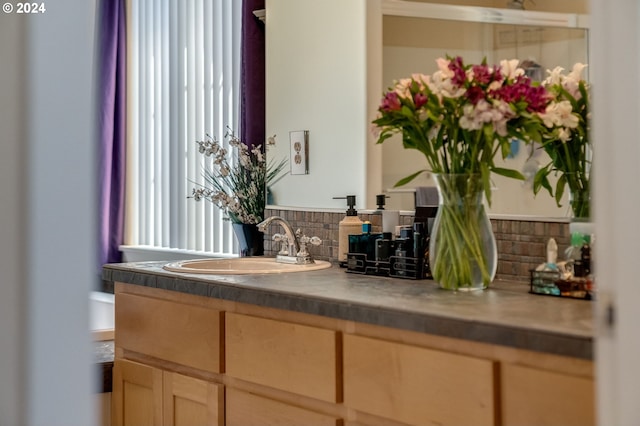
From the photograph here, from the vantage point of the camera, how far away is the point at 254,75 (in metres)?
3.18

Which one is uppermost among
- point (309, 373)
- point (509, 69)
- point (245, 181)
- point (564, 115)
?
point (509, 69)

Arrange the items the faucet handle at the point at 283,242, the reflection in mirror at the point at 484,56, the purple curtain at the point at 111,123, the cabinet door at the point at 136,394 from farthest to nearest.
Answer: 1. the purple curtain at the point at 111,123
2. the faucet handle at the point at 283,242
3. the cabinet door at the point at 136,394
4. the reflection in mirror at the point at 484,56

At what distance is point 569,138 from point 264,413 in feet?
3.36

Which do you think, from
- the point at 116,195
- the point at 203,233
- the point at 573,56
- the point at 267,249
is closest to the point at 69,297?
the point at 573,56

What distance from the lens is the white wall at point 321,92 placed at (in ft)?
8.51

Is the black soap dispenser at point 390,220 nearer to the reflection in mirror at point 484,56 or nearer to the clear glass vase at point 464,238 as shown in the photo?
the reflection in mirror at point 484,56

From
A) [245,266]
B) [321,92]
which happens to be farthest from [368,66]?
[245,266]

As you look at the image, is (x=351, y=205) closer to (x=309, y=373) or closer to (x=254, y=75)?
(x=309, y=373)

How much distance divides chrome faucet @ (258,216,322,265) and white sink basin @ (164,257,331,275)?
3cm

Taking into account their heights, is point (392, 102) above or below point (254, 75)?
below

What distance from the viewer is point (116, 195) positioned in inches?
168

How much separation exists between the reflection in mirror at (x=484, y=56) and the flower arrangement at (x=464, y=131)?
0.15 meters

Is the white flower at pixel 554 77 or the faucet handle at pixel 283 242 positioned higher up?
the white flower at pixel 554 77

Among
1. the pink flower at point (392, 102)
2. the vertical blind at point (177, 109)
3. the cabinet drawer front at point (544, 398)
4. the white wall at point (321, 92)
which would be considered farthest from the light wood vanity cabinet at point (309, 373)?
the vertical blind at point (177, 109)
